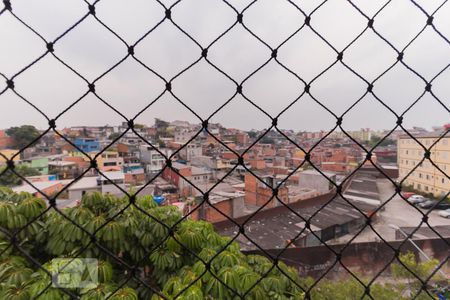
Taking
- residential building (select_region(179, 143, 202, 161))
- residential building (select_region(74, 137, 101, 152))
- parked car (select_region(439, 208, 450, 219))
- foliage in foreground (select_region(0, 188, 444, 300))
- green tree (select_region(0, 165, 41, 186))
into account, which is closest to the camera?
green tree (select_region(0, 165, 41, 186))

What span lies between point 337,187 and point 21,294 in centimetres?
101

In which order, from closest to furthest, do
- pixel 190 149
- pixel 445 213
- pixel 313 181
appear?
pixel 190 149 → pixel 445 213 → pixel 313 181

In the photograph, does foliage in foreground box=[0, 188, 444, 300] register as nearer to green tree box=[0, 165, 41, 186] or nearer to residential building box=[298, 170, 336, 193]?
green tree box=[0, 165, 41, 186]

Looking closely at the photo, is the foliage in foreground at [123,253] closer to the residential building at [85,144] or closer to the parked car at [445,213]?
the residential building at [85,144]

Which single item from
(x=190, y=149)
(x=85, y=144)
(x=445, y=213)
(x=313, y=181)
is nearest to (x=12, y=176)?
(x=85, y=144)

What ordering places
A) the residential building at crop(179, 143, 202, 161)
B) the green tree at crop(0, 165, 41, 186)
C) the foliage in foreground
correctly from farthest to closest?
the residential building at crop(179, 143, 202, 161) → the foliage in foreground → the green tree at crop(0, 165, 41, 186)

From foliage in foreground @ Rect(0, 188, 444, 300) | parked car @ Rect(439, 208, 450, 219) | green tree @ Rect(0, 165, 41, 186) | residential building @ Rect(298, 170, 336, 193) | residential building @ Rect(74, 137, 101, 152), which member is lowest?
parked car @ Rect(439, 208, 450, 219)

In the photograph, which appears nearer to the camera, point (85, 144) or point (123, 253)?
point (85, 144)

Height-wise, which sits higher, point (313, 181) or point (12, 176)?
point (12, 176)

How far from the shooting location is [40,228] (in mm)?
1290

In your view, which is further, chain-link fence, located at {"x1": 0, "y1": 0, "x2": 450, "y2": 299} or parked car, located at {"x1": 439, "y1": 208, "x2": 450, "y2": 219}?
parked car, located at {"x1": 439, "y1": 208, "x2": 450, "y2": 219}

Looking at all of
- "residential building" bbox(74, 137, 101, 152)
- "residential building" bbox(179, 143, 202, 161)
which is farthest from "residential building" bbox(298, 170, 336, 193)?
"residential building" bbox(74, 137, 101, 152)

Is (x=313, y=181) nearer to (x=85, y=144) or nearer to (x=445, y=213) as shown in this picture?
(x=445, y=213)

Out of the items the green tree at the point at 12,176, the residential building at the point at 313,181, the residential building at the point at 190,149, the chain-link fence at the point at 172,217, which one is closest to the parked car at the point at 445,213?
the residential building at the point at 313,181
